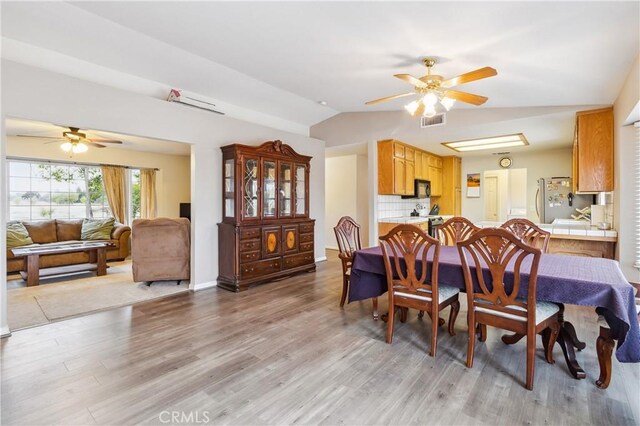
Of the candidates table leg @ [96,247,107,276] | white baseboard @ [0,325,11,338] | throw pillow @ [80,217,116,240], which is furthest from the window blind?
throw pillow @ [80,217,116,240]

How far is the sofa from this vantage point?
509 cm

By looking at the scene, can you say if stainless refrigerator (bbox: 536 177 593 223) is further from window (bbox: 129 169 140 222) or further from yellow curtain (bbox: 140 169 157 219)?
window (bbox: 129 169 140 222)

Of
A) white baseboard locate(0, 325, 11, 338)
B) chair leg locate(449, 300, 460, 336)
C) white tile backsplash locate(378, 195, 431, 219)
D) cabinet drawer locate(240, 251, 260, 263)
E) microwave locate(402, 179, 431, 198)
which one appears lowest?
white baseboard locate(0, 325, 11, 338)

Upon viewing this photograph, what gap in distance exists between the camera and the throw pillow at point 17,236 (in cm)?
515

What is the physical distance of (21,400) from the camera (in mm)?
1913

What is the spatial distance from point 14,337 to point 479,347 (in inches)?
159

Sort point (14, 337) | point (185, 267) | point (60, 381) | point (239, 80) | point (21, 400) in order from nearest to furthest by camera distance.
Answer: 1. point (21, 400)
2. point (60, 381)
3. point (14, 337)
4. point (239, 80)
5. point (185, 267)

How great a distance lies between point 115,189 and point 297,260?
473 cm

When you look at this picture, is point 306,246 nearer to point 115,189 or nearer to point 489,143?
point 489,143

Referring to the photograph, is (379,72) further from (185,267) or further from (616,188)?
(185,267)

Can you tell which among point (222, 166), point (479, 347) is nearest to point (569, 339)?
point (479, 347)

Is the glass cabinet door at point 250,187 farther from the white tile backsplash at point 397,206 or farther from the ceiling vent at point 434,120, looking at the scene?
the ceiling vent at point 434,120

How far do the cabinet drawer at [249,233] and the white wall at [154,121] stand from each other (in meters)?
0.51

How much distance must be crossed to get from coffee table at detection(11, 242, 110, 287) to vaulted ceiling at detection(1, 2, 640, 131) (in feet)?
9.84
